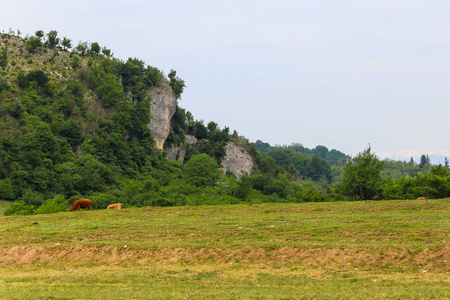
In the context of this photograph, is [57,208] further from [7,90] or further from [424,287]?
[7,90]

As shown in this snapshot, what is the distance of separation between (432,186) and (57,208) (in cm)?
3868

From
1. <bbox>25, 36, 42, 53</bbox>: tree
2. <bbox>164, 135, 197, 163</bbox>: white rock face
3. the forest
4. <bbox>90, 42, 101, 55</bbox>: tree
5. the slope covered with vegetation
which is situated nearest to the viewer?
the forest

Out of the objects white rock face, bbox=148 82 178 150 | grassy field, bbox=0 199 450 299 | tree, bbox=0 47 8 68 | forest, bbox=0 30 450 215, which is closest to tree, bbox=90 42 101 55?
forest, bbox=0 30 450 215

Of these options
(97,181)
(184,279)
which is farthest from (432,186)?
(97,181)

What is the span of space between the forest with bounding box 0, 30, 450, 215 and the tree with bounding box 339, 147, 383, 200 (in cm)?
440

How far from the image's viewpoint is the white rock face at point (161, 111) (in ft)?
435

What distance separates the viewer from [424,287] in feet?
55.6

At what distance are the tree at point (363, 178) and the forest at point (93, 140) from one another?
173 inches

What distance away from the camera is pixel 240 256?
2319cm

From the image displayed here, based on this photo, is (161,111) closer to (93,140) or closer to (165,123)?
(165,123)

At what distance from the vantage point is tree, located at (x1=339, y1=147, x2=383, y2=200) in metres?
48.8

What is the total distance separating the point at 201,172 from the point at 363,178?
5586cm

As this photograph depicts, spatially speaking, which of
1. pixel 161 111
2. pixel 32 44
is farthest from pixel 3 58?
pixel 161 111

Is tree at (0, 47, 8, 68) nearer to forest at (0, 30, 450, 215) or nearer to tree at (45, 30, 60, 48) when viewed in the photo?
forest at (0, 30, 450, 215)
